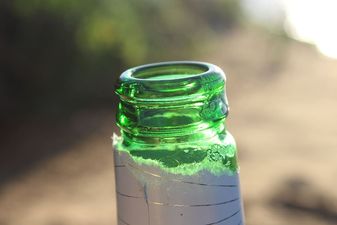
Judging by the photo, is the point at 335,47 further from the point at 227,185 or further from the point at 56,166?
the point at 227,185

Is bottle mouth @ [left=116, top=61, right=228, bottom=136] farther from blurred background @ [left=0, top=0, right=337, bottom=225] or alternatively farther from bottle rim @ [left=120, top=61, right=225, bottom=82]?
blurred background @ [left=0, top=0, right=337, bottom=225]

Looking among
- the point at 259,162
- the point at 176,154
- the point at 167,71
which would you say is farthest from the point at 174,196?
the point at 259,162

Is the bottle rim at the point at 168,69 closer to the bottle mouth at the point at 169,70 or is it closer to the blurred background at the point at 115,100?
the bottle mouth at the point at 169,70

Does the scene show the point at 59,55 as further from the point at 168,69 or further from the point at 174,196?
the point at 174,196

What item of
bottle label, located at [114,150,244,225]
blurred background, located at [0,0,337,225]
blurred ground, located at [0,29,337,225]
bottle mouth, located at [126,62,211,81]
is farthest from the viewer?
blurred background, located at [0,0,337,225]

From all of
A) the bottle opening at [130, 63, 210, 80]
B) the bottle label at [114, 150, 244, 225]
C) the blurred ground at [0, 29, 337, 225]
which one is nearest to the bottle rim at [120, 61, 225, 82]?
the bottle opening at [130, 63, 210, 80]

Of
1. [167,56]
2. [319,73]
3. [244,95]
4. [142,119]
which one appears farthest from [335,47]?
[142,119]

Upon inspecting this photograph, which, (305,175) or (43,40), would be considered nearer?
(305,175)
